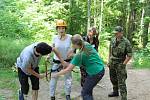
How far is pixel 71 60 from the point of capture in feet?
22.0

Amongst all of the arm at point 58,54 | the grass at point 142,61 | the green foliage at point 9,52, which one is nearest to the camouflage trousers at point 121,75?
the arm at point 58,54

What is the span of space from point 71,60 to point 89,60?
0.93 meters

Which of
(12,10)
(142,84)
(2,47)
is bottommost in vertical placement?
(142,84)

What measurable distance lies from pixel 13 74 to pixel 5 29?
500 centimetres

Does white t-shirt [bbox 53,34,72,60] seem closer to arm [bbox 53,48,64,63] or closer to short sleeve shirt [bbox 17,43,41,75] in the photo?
arm [bbox 53,48,64,63]

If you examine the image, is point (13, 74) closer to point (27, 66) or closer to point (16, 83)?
point (16, 83)

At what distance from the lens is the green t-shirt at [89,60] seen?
577 centimetres

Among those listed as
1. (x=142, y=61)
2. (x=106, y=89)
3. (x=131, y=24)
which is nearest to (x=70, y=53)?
(x=106, y=89)

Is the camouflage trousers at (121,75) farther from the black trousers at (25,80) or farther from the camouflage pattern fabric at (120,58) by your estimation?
the black trousers at (25,80)

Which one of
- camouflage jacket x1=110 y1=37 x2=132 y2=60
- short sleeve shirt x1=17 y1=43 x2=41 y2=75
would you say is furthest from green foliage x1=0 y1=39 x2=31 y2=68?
short sleeve shirt x1=17 y1=43 x2=41 y2=75

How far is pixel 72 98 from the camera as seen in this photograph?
8.02 metres

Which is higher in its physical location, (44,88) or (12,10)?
(12,10)

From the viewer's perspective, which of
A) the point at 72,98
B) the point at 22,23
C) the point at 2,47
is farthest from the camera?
the point at 22,23

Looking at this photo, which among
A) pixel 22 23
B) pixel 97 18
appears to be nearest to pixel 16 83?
pixel 22 23
